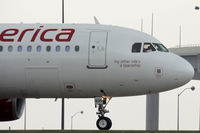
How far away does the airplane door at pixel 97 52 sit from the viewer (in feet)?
129

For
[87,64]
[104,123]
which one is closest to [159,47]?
[87,64]

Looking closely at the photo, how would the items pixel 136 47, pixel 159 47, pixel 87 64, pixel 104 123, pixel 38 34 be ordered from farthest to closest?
pixel 38 34 < pixel 159 47 < pixel 136 47 < pixel 87 64 < pixel 104 123

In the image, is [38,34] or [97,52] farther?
[38,34]

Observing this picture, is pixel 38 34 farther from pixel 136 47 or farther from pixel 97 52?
pixel 136 47

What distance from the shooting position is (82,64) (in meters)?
39.3

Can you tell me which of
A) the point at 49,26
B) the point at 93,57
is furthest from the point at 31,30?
the point at 93,57

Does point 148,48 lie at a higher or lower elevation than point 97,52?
higher

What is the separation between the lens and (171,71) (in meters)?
38.6

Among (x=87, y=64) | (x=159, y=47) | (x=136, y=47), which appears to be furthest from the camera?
(x=159, y=47)

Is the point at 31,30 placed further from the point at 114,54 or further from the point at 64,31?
the point at 114,54

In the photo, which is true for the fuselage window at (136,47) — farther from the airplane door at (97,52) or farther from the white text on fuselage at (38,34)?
the white text on fuselage at (38,34)

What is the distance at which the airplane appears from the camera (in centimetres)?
3881

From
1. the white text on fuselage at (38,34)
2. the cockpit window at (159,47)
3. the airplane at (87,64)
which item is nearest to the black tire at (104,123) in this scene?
the airplane at (87,64)

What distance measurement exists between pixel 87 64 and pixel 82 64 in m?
0.22
